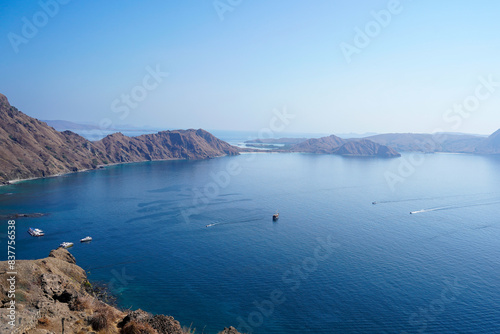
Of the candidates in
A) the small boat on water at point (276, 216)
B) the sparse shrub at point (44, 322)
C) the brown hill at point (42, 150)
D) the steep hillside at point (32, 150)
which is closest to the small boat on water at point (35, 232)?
the sparse shrub at point (44, 322)

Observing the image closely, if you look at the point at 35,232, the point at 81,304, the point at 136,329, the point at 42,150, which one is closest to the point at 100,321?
the point at 136,329

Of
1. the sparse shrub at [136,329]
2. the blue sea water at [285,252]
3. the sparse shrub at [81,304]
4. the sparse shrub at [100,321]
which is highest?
the sparse shrub at [100,321]

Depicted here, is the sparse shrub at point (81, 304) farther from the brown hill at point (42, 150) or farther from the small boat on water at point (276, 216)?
the brown hill at point (42, 150)

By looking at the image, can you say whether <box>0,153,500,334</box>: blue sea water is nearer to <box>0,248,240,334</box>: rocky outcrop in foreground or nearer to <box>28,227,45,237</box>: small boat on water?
<box>28,227,45,237</box>: small boat on water

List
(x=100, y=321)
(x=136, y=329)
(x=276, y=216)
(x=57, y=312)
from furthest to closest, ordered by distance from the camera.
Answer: (x=276, y=216) < (x=57, y=312) < (x=100, y=321) < (x=136, y=329)

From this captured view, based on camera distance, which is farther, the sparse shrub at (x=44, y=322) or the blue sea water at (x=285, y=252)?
the blue sea water at (x=285, y=252)

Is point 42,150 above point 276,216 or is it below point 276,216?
above

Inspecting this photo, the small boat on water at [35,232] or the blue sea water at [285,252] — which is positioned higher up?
the small boat on water at [35,232]

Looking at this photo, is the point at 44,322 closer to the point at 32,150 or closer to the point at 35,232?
the point at 35,232

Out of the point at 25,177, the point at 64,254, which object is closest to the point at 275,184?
the point at 64,254
